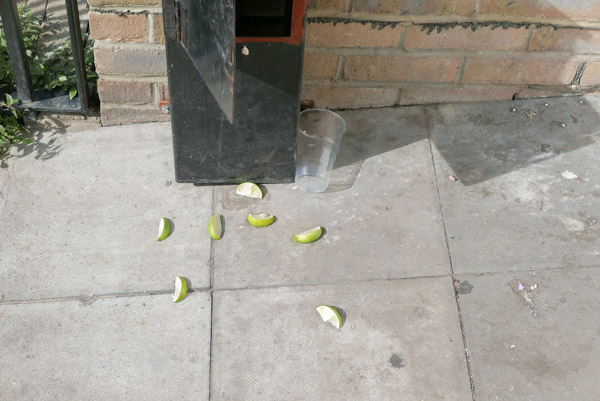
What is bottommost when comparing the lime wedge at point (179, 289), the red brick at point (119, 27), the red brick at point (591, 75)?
the lime wedge at point (179, 289)

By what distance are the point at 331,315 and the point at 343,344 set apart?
0.39ft

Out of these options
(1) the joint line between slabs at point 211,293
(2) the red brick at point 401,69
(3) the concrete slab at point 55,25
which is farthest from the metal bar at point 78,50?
(2) the red brick at point 401,69

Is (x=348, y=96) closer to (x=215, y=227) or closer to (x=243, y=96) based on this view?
(x=243, y=96)

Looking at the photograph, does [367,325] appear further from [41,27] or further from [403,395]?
[41,27]

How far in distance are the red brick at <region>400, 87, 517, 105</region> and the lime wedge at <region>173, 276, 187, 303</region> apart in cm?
149

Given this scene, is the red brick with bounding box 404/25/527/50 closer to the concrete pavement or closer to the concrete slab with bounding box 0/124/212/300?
the concrete pavement

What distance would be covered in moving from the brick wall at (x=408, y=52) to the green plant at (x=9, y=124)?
403mm

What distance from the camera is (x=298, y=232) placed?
2768 millimetres

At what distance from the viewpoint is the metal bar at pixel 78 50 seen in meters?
2.86

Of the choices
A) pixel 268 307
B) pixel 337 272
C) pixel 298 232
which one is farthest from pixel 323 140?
pixel 268 307

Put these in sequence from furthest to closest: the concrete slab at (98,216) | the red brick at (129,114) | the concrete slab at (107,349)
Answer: the red brick at (129,114), the concrete slab at (98,216), the concrete slab at (107,349)

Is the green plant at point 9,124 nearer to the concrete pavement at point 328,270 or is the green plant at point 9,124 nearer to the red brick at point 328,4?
the concrete pavement at point 328,270

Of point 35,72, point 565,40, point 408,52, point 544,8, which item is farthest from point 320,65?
point 35,72

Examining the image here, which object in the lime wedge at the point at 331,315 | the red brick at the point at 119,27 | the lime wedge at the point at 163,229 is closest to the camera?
the lime wedge at the point at 331,315
